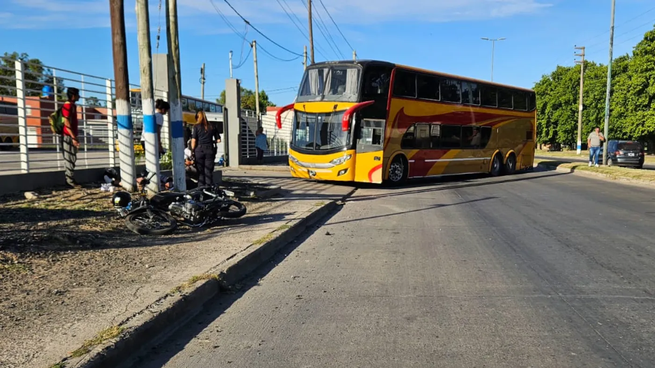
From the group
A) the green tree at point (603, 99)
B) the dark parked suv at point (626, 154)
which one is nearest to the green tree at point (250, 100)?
the green tree at point (603, 99)

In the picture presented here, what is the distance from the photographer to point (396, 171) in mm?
17125

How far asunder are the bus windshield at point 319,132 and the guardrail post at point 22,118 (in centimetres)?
883

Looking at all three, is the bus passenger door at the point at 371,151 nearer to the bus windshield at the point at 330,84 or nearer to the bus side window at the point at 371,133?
the bus side window at the point at 371,133

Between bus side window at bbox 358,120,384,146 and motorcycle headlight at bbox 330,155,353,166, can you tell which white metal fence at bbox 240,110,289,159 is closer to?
motorcycle headlight at bbox 330,155,353,166

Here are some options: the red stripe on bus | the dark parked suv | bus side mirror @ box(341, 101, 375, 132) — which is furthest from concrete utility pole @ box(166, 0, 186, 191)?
the dark parked suv

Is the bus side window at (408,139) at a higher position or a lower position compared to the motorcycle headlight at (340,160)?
higher

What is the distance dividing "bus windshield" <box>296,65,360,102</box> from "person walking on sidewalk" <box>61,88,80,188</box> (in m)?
8.37

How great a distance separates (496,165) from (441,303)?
20.0m

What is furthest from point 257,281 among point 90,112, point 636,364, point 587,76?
point 587,76

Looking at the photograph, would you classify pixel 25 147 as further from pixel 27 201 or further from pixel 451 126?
pixel 451 126

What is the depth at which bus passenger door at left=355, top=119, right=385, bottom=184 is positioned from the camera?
622 inches

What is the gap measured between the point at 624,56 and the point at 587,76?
35.0 feet

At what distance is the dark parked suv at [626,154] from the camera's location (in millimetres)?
28750

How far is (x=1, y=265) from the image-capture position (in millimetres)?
4957
